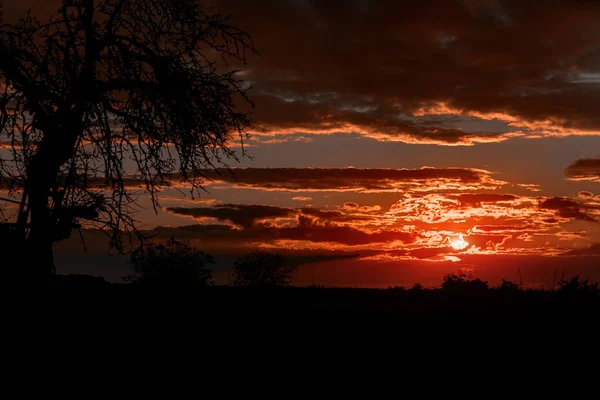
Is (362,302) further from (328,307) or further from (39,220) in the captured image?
(39,220)

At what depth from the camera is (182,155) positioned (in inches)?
482

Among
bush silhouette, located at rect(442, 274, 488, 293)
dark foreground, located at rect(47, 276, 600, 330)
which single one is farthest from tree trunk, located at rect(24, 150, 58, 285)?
bush silhouette, located at rect(442, 274, 488, 293)

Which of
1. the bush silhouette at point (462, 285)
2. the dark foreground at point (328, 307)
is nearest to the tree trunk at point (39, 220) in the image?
the dark foreground at point (328, 307)

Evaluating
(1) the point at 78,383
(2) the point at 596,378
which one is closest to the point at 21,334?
(1) the point at 78,383

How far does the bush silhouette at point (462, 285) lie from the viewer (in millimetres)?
19297

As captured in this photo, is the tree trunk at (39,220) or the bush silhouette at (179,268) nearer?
the tree trunk at (39,220)

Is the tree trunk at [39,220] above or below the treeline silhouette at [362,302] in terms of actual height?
above

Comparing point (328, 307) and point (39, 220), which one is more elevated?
point (39, 220)

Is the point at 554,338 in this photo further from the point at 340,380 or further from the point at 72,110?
the point at 72,110

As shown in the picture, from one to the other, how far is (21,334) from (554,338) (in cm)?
910

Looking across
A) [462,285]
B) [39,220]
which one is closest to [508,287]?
[462,285]

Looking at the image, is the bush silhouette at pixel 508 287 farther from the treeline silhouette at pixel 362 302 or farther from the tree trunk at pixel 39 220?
the tree trunk at pixel 39 220

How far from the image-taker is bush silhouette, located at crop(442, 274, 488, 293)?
19.3 meters

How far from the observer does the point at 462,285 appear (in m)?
19.8
